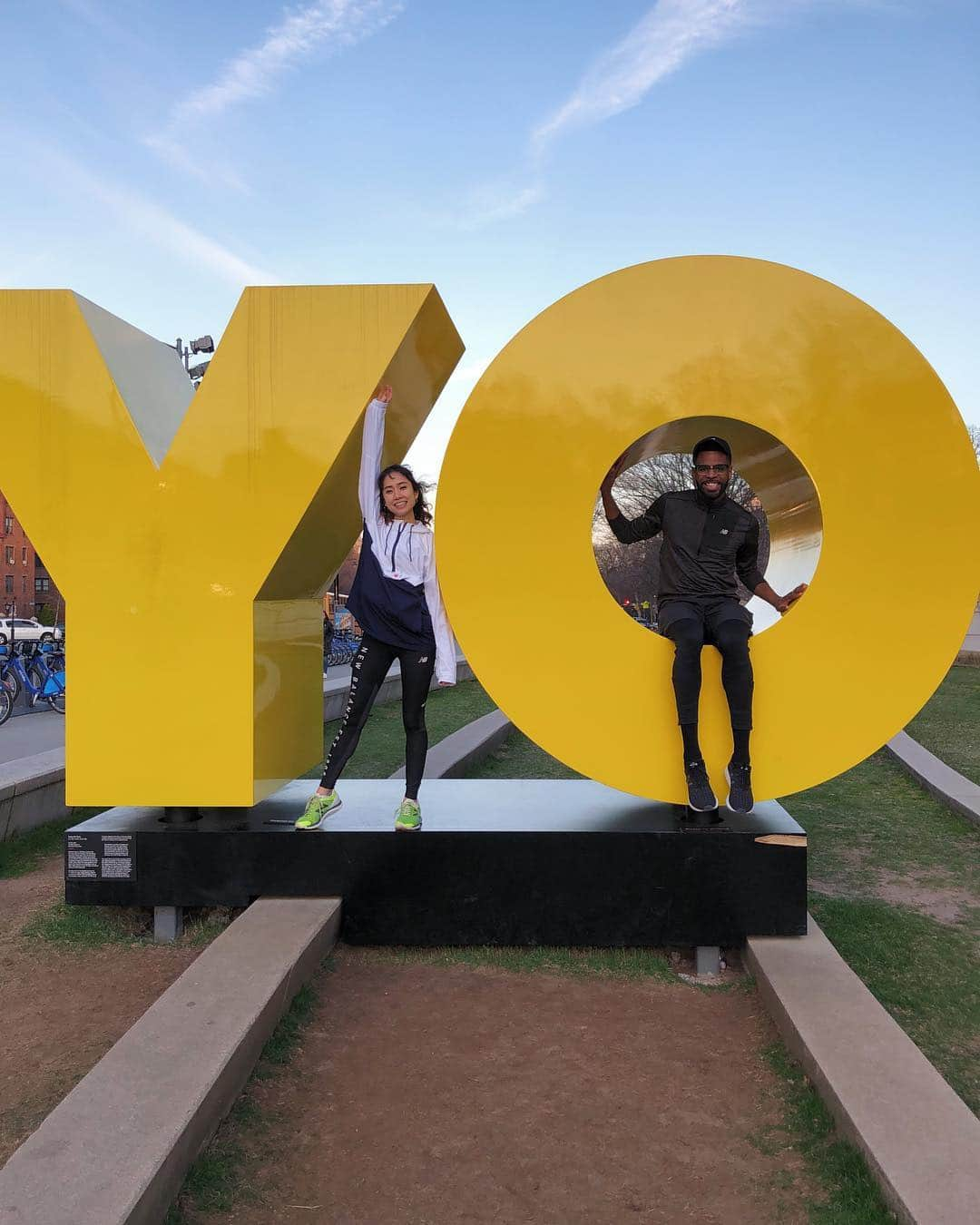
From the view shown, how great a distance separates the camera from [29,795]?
268 inches

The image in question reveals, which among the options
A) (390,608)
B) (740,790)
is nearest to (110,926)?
(390,608)

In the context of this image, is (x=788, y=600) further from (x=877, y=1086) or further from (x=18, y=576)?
(x=18, y=576)

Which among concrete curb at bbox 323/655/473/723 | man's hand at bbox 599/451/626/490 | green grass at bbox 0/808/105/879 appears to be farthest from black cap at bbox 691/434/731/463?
concrete curb at bbox 323/655/473/723

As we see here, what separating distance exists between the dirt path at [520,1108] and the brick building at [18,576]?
69.1m

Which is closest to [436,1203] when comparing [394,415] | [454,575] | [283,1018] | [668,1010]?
[283,1018]

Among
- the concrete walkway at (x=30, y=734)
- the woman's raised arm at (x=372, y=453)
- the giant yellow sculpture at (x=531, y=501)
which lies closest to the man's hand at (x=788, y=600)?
the giant yellow sculpture at (x=531, y=501)

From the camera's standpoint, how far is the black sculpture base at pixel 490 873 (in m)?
4.61

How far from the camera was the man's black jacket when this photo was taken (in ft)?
15.1

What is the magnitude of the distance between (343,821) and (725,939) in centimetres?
184

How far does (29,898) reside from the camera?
5469 millimetres

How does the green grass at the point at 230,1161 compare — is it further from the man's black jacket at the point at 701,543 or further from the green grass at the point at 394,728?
the green grass at the point at 394,728

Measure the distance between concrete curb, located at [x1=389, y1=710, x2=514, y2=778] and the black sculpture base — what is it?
284 centimetres

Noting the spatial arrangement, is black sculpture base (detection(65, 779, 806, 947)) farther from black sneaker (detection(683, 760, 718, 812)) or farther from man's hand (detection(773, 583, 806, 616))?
man's hand (detection(773, 583, 806, 616))

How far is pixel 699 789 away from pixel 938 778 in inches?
214
